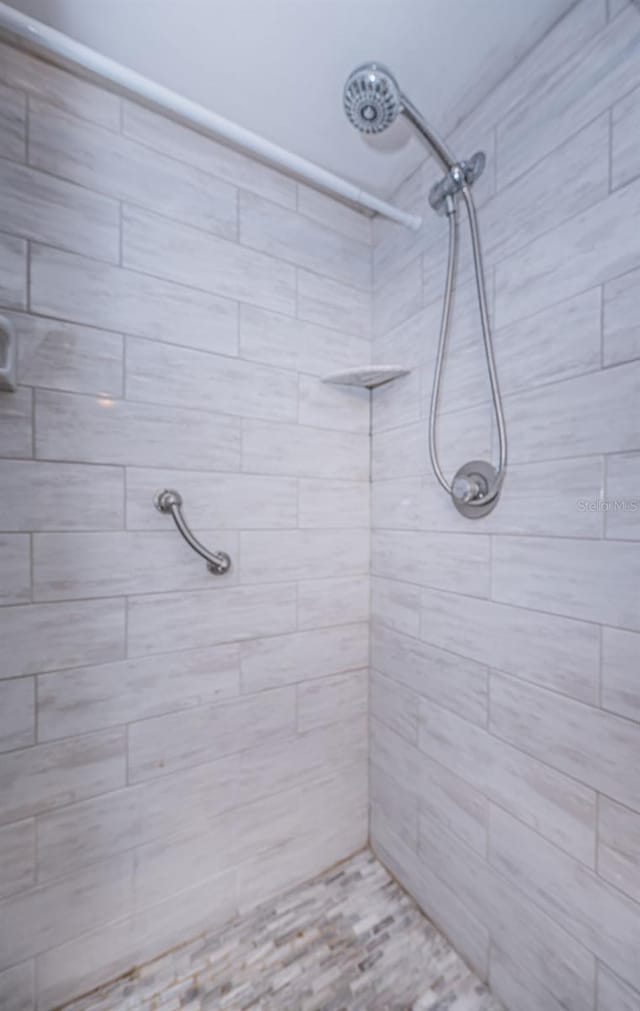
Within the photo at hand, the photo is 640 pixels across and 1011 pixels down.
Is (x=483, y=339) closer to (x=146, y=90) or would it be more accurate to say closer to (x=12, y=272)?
(x=146, y=90)

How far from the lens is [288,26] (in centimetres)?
84

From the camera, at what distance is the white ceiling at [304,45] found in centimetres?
81

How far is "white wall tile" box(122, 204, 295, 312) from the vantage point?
0.98 m

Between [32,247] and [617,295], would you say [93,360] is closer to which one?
[32,247]

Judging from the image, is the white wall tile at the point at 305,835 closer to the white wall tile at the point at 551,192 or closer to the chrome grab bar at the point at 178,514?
the chrome grab bar at the point at 178,514

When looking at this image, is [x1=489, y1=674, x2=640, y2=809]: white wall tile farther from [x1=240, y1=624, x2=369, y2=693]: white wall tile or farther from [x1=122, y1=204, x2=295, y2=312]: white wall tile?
[x1=122, y1=204, x2=295, y2=312]: white wall tile

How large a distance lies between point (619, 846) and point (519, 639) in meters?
0.36

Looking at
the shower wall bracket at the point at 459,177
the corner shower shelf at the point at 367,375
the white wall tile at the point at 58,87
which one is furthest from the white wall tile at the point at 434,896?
the white wall tile at the point at 58,87

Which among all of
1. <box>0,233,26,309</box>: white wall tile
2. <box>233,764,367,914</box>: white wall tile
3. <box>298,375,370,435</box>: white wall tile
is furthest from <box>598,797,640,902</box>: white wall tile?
<box>0,233,26,309</box>: white wall tile

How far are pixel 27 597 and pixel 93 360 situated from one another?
21.2 inches

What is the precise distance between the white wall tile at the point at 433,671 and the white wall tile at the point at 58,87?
4.90 feet

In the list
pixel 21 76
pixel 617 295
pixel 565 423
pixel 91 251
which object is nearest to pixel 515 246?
pixel 617 295

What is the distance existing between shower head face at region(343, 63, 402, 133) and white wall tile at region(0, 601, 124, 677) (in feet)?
3.81

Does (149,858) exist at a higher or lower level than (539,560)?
lower
